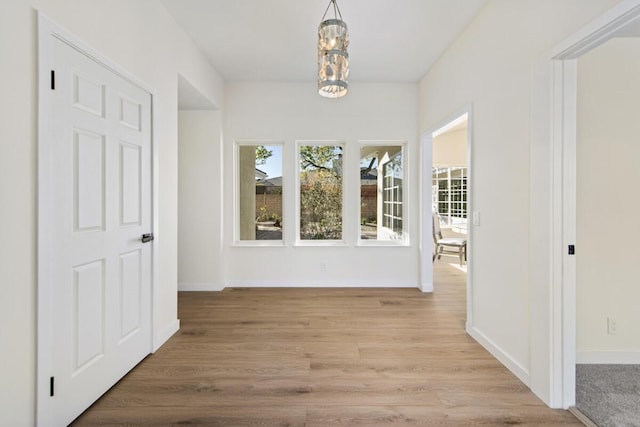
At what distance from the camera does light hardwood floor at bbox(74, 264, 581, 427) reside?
1780mm

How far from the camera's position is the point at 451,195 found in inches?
301

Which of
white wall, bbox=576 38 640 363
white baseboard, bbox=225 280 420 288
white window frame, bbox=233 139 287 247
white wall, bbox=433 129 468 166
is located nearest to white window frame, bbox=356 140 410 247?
white baseboard, bbox=225 280 420 288

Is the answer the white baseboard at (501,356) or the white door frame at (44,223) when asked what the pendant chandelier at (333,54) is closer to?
the white door frame at (44,223)

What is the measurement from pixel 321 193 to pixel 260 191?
0.90m

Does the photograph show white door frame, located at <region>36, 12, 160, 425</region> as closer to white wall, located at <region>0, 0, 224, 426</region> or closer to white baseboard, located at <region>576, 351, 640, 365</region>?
white wall, located at <region>0, 0, 224, 426</region>

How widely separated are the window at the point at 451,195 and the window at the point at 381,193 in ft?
11.5

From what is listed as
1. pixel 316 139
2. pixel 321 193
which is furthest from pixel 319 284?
pixel 316 139

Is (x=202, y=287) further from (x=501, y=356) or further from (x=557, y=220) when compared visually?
(x=557, y=220)

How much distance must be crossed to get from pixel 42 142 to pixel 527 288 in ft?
9.69

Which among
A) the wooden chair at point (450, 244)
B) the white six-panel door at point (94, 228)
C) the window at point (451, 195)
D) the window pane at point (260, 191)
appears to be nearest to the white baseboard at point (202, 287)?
the window pane at point (260, 191)

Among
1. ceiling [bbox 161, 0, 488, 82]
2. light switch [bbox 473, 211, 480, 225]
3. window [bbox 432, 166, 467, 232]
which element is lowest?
light switch [bbox 473, 211, 480, 225]

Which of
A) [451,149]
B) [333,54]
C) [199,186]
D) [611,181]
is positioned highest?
[451,149]

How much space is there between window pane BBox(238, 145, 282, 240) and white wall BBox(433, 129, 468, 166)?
4.28 meters

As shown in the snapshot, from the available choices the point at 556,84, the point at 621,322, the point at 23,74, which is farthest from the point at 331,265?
the point at 23,74
